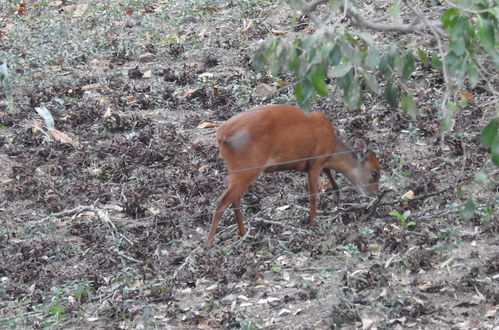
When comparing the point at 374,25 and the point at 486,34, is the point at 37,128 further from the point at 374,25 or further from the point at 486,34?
the point at 486,34

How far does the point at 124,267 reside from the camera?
740 centimetres

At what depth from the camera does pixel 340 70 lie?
14.6 ft

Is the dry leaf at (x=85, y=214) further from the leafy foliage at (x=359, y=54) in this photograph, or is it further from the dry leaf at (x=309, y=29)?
the dry leaf at (x=309, y=29)

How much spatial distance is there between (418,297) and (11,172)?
15.1ft

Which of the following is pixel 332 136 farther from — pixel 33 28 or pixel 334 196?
pixel 33 28

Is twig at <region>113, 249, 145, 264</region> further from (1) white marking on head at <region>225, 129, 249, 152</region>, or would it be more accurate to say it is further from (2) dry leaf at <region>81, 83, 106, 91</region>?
(2) dry leaf at <region>81, 83, 106, 91</region>

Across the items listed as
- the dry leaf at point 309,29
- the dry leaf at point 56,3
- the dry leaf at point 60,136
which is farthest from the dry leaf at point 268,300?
the dry leaf at point 56,3

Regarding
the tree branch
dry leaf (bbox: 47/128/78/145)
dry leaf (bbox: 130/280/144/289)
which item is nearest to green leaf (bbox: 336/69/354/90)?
the tree branch

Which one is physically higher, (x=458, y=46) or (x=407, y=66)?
(x=458, y=46)

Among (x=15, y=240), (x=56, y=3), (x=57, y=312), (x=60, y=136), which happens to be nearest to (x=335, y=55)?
(x=57, y=312)

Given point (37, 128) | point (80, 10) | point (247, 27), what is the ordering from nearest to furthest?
1. point (37, 128)
2. point (247, 27)
3. point (80, 10)

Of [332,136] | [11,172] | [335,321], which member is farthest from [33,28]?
[335,321]

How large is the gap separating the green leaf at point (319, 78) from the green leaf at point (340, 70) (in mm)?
63

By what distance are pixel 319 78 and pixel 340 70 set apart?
11cm
